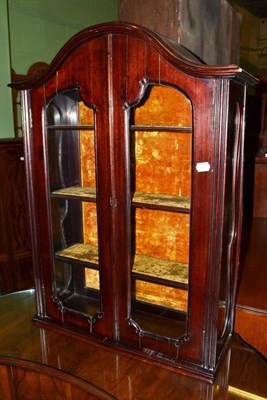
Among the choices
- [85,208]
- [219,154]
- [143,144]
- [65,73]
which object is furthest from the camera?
[85,208]

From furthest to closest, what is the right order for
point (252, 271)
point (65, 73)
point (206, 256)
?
point (252, 271) < point (65, 73) < point (206, 256)

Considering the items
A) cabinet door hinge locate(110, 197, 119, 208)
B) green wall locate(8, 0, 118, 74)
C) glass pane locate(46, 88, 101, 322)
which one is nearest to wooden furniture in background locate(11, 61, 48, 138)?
green wall locate(8, 0, 118, 74)

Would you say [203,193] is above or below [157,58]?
below

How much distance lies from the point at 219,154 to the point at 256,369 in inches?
38.2

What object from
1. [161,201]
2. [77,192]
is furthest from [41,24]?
[161,201]

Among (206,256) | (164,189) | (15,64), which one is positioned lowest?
(206,256)

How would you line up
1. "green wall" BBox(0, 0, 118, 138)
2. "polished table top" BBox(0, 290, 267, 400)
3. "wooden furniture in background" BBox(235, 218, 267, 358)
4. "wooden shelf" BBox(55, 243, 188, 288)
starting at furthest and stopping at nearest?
"green wall" BBox(0, 0, 118, 138) → "wooden furniture in background" BBox(235, 218, 267, 358) → "wooden shelf" BBox(55, 243, 188, 288) → "polished table top" BBox(0, 290, 267, 400)

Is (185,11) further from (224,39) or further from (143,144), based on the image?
(143,144)

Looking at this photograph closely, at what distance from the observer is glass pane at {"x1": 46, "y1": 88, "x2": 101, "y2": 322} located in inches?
64.1

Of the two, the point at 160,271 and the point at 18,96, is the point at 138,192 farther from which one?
the point at 18,96

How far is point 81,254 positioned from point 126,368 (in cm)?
54

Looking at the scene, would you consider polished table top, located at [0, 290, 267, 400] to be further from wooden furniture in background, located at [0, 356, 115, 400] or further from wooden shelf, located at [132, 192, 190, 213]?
wooden shelf, located at [132, 192, 190, 213]

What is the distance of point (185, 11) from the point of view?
1.62m

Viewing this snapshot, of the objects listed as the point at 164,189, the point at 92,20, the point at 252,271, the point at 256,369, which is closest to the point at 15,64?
the point at 92,20
